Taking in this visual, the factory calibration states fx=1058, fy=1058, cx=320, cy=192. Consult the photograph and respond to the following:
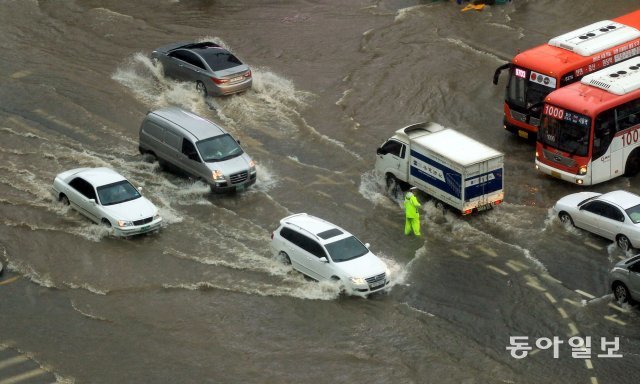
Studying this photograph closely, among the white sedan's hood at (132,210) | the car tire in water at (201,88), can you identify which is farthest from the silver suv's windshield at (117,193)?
the car tire in water at (201,88)

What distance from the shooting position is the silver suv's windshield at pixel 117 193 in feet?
102

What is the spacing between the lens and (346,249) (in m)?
27.7

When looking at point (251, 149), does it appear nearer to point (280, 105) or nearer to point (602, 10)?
point (280, 105)

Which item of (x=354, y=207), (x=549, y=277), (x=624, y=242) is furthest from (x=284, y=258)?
(x=624, y=242)

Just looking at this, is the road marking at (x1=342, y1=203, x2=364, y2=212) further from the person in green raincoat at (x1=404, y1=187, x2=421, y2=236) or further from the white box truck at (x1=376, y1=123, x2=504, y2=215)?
the person in green raincoat at (x1=404, y1=187, x2=421, y2=236)

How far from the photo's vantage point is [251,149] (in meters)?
36.6

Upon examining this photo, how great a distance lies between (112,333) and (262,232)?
6.40 metres

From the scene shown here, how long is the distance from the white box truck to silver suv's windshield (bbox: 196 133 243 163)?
4.85 metres

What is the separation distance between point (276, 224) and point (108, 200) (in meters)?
4.99

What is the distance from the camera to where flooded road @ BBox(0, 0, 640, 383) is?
82.1 feet

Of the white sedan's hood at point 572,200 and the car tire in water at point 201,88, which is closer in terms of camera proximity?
the white sedan's hood at point 572,200

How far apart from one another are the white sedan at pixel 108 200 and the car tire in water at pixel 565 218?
11.7 metres

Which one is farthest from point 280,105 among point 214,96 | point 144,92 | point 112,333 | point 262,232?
point 112,333

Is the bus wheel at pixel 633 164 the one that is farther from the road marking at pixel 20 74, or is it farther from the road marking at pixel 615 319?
the road marking at pixel 20 74
